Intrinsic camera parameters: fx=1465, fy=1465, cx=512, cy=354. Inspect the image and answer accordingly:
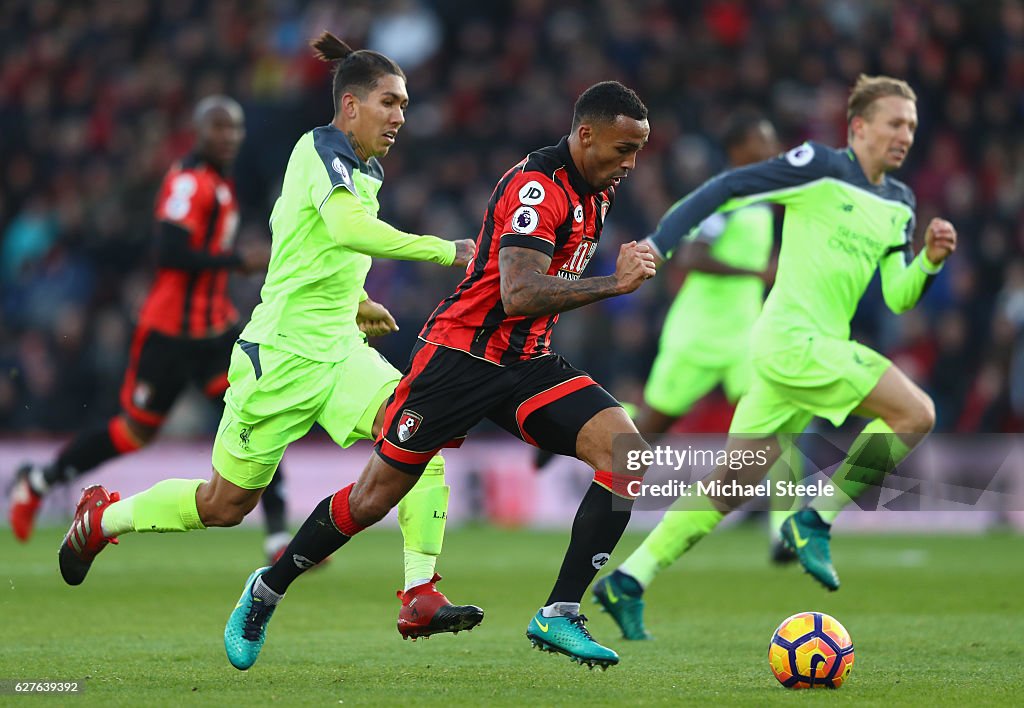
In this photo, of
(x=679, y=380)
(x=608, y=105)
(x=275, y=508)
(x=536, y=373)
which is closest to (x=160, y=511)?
(x=536, y=373)

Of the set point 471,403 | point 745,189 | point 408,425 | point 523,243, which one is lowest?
point 408,425

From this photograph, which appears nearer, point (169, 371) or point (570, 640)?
point (570, 640)

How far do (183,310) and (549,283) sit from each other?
5.65m

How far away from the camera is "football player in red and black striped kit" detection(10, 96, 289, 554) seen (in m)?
10.5

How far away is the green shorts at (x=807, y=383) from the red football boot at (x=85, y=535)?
11.4ft

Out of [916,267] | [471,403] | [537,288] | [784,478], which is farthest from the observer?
[784,478]

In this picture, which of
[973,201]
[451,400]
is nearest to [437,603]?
[451,400]

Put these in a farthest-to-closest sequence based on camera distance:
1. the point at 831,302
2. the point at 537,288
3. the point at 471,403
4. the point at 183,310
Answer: the point at 183,310 < the point at 831,302 < the point at 471,403 < the point at 537,288

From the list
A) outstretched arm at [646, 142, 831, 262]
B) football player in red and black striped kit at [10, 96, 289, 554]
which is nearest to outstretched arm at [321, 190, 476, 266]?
outstretched arm at [646, 142, 831, 262]

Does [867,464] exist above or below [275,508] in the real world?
above

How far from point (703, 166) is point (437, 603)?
1148cm

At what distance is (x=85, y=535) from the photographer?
7016 mm

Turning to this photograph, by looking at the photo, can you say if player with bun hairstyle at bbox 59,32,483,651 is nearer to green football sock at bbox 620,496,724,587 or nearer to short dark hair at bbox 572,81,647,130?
short dark hair at bbox 572,81,647,130

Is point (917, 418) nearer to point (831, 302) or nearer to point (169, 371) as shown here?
point (831, 302)
